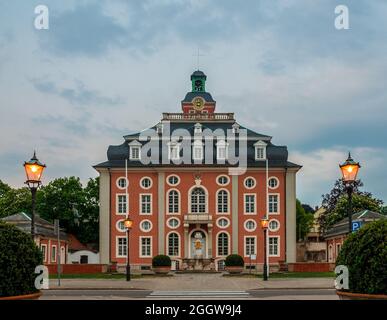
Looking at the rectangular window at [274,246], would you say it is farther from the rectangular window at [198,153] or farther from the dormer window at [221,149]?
the rectangular window at [198,153]

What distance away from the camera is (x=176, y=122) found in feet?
209

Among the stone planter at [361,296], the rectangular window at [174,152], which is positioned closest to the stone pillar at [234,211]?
the rectangular window at [174,152]

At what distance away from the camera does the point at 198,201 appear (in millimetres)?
60406

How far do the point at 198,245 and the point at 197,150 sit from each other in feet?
28.7

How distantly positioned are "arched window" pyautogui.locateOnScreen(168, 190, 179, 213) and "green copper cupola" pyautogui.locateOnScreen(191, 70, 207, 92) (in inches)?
710

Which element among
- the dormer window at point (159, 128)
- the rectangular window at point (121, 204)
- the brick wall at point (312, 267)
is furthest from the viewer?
the dormer window at point (159, 128)

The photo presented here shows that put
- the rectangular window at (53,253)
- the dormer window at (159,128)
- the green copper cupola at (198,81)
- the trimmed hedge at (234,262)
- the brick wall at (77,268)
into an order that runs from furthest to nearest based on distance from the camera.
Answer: the green copper cupola at (198,81), the dormer window at (159,128), the rectangular window at (53,253), the trimmed hedge at (234,262), the brick wall at (77,268)

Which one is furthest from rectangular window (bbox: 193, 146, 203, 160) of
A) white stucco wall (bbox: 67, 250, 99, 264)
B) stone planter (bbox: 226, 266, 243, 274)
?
white stucco wall (bbox: 67, 250, 99, 264)

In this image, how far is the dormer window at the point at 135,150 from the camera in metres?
61.0

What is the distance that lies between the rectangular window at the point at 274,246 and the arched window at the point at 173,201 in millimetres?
9033

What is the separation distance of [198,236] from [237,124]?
38.5 feet
